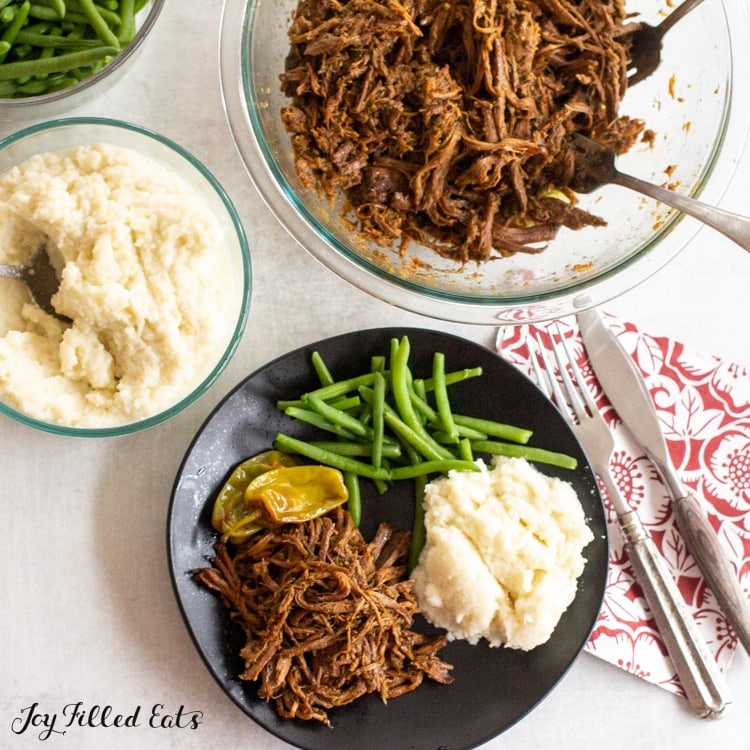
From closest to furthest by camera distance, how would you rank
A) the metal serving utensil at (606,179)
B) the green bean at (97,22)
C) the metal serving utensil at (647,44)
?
the metal serving utensil at (606,179) → the metal serving utensil at (647,44) → the green bean at (97,22)

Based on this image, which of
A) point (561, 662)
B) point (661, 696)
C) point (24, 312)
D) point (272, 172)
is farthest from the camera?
point (661, 696)

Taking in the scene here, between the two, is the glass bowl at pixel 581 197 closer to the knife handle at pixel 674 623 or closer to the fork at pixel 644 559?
the fork at pixel 644 559

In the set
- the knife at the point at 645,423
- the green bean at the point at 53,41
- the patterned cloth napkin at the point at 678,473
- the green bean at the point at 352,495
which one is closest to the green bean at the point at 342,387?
the green bean at the point at 352,495

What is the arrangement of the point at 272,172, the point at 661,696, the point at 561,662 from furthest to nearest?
the point at 661,696, the point at 561,662, the point at 272,172

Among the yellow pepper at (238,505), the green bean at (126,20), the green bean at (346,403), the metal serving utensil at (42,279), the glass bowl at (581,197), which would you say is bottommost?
the yellow pepper at (238,505)

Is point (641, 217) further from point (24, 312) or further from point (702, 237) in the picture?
point (24, 312)

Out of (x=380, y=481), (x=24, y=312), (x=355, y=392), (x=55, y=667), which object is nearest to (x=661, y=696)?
(x=380, y=481)

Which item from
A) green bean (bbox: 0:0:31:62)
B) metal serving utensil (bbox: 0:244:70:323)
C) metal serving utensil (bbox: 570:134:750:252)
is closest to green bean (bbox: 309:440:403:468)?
metal serving utensil (bbox: 0:244:70:323)

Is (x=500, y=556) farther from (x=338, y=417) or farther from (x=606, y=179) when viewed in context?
(x=606, y=179)
